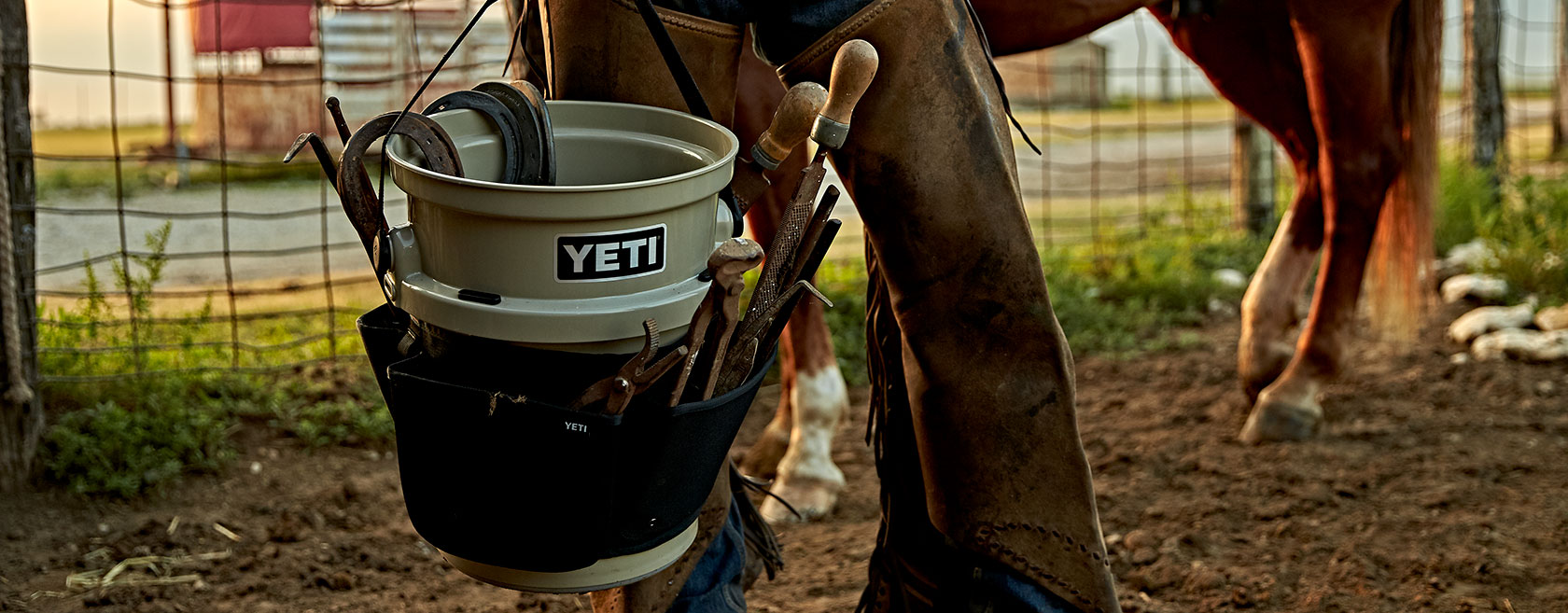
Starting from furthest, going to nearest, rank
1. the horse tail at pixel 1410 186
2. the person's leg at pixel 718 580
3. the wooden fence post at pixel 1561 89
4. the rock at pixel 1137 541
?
the wooden fence post at pixel 1561 89
the horse tail at pixel 1410 186
the rock at pixel 1137 541
the person's leg at pixel 718 580

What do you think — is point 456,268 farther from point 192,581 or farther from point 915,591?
point 192,581

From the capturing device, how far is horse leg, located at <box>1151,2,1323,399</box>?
3059 millimetres

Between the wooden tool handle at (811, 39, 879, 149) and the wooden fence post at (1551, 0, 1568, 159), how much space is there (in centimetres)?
764

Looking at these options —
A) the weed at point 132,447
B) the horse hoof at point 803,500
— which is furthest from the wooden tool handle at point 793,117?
the weed at point 132,447

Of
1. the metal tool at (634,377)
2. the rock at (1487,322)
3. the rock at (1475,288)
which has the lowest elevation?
the rock at (1487,322)

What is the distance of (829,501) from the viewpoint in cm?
266

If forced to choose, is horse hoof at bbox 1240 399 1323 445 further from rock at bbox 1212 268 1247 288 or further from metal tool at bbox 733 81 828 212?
metal tool at bbox 733 81 828 212

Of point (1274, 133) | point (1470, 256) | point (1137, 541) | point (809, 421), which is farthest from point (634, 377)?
point (1470, 256)

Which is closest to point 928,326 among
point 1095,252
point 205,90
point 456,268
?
point 456,268

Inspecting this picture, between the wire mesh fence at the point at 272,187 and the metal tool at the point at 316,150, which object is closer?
the metal tool at the point at 316,150

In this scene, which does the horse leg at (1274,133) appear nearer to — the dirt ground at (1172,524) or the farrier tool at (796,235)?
the dirt ground at (1172,524)

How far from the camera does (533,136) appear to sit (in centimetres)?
121

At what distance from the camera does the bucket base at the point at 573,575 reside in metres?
1.20

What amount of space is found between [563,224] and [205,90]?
33.0 feet
